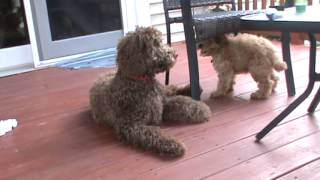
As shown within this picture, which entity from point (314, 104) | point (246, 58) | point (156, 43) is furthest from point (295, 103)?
point (156, 43)

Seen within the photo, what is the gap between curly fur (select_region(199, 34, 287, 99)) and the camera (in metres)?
2.65

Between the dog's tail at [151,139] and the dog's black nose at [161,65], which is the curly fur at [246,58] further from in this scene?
the dog's tail at [151,139]

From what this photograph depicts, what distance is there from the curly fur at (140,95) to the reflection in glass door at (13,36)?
6.72ft

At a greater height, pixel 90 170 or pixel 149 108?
pixel 149 108

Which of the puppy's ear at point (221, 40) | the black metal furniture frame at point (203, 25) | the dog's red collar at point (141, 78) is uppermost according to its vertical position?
the black metal furniture frame at point (203, 25)

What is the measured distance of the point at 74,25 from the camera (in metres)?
4.43

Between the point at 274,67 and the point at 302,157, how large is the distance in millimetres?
898

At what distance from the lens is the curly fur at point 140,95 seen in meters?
2.18

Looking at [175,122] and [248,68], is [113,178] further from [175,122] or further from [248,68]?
[248,68]

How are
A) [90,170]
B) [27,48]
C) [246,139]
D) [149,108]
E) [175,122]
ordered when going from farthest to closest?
1. [27,48]
2. [175,122]
3. [149,108]
4. [246,139]
5. [90,170]

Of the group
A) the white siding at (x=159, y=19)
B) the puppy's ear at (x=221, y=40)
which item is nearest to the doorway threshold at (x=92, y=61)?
the white siding at (x=159, y=19)

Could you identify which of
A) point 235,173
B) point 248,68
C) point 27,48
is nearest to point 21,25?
point 27,48

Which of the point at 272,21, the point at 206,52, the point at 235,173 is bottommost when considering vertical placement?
the point at 235,173

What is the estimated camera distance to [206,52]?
109 inches
